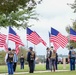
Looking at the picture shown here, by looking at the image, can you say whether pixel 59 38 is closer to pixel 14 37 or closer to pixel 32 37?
pixel 32 37

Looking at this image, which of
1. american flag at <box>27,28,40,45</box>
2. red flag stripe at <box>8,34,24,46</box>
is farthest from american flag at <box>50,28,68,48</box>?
red flag stripe at <box>8,34,24,46</box>

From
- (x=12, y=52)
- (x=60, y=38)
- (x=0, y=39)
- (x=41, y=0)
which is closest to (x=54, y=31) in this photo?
(x=60, y=38)

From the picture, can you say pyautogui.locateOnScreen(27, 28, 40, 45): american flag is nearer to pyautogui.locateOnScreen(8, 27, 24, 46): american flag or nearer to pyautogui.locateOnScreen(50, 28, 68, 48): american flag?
pyautogui.locateOnScreen(50, 28, 68, 48): american flag

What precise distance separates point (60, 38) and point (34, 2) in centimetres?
1199

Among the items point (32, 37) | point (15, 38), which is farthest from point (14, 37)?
point (32, 37)

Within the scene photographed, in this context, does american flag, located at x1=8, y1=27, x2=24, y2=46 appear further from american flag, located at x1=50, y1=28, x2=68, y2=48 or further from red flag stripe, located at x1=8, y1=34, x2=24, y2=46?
american flag, located at x1=50, y1=28, x2=68, y2=48

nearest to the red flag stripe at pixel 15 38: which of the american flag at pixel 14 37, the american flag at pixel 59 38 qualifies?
the american flag at pixel 14 37

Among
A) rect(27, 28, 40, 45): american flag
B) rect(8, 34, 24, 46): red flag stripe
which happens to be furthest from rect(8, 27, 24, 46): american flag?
rect(27, 28, 40, 45): american flag

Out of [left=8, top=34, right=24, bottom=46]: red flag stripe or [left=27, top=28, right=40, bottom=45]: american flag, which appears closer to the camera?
[left=8, top=34, right=24, bottom=46]: red flag stripe

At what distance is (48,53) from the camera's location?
118 feet

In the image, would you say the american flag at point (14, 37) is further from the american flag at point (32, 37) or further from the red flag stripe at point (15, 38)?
the american flag at point (32, 37)

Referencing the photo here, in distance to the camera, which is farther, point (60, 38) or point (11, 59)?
point (60, 38)

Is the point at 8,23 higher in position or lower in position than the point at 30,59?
higher

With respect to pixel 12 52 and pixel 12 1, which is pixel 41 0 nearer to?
pixel 12 1
